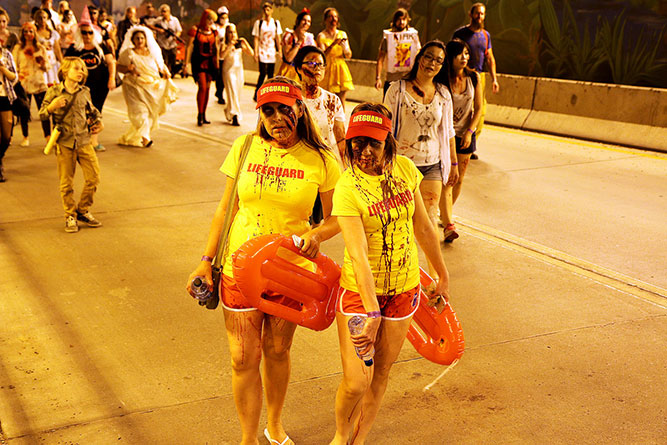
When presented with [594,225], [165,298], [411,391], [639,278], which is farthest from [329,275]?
[594,225]

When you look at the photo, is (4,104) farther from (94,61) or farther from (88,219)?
(88,219)

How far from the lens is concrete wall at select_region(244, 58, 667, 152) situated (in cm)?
1220

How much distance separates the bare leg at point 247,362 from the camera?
347 centimetres

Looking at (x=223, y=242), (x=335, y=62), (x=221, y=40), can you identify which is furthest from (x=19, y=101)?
(x=223, y=242)

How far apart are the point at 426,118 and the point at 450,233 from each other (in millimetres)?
1752

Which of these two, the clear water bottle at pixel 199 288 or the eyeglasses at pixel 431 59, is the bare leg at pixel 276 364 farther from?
the eyeglasses at pixel 431 59

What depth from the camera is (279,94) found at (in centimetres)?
343

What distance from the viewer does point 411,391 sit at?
443cm

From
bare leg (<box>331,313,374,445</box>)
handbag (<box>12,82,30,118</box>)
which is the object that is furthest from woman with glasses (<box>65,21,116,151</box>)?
bare leg (<box>331,313,374,445</box>)

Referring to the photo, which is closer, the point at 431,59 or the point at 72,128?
the point at 431,59

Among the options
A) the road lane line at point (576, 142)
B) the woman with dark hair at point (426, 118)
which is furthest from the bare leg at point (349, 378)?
the road lane line at point (576, 142)

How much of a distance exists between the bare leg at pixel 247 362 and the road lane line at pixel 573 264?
367cm

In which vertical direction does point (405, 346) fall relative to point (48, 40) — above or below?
below

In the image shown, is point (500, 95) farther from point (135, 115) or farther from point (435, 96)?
point (435, 96)
